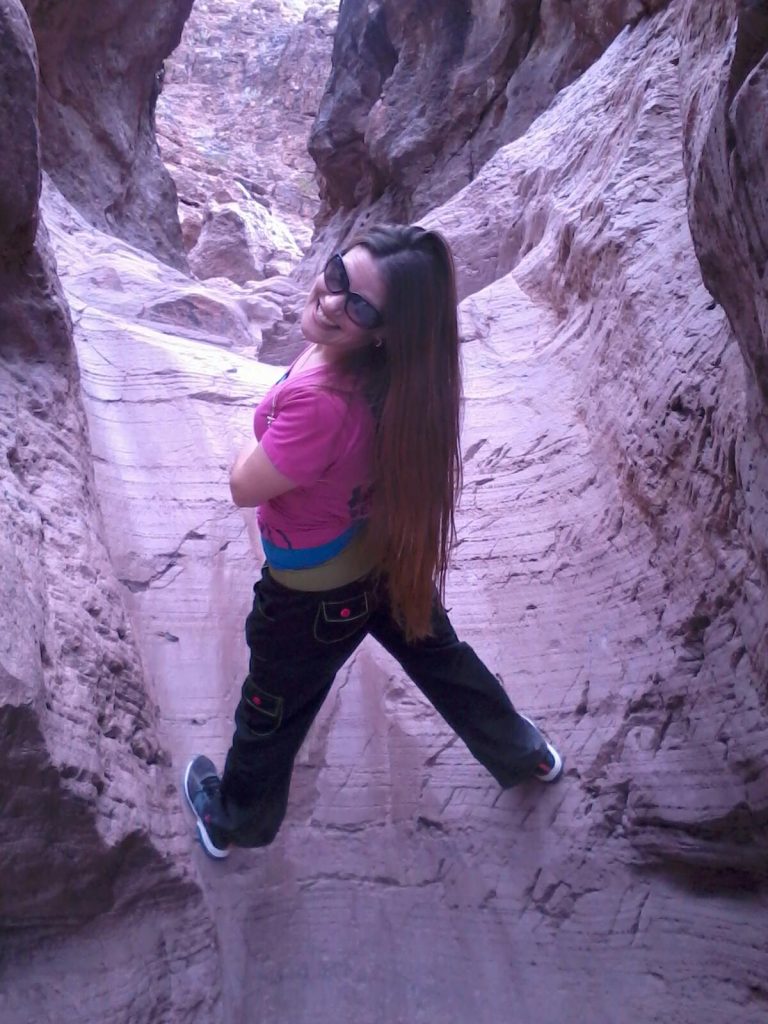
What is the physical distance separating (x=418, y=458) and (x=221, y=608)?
127 cm

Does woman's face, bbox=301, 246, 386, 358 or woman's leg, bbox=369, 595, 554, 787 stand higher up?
woman's face, bbox=301, 246, 386, 358

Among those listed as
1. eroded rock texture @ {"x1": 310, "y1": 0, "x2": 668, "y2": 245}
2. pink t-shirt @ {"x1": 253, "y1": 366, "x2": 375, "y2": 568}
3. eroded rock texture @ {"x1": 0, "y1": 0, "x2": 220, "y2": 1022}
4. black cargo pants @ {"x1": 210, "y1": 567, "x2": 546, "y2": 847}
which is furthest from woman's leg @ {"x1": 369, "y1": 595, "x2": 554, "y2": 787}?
eroded rock texture @ {"x1": 310, "y1": 0, "x2": 668, "y2": 245}

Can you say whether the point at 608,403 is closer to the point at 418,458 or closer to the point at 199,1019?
the point at 418,458

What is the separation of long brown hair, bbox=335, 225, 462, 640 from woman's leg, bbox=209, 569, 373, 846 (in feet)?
0.57

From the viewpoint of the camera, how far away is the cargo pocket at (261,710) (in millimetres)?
2146

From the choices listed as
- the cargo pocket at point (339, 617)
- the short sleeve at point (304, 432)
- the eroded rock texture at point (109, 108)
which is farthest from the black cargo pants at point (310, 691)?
the eroded rock texture at point (109, 108)

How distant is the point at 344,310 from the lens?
184 cm

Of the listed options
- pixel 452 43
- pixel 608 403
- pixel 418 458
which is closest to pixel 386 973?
pixel 418 458

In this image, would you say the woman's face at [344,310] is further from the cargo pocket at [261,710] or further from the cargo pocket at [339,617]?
the cargo pocket at [261,710]

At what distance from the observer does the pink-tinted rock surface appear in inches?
81.4

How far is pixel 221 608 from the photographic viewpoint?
2.99 metres

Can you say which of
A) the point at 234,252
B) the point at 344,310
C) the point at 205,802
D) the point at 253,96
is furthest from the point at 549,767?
the point at 253,96

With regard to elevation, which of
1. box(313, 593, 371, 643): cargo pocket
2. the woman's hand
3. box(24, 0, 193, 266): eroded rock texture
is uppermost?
the woman's hand

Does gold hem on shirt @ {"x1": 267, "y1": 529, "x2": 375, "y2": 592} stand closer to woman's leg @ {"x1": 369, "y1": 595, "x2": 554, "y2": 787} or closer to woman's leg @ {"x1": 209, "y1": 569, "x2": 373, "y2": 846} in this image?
woman's leg @ {"x1": 209, "y1": 569, "x2": 373, "y2": 846}
